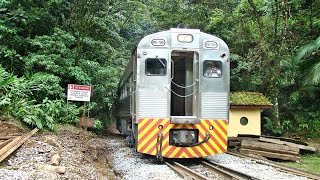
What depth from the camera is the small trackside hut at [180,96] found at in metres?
9.47

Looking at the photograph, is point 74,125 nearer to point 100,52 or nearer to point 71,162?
point 100,52

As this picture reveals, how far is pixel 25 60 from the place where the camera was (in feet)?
48.1

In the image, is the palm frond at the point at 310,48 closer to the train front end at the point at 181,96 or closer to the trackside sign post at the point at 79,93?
the train front end at the point at 181,96

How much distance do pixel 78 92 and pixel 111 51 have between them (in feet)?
15.0

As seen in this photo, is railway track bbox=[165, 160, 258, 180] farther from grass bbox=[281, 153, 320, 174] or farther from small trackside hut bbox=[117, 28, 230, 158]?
grass bbox=[281, 153, 320, 174]

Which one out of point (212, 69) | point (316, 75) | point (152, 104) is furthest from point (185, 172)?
point (316, 75)

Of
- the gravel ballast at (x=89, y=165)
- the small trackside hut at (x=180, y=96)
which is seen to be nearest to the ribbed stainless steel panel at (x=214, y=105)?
the small trackside hut at (x=180, y=96)

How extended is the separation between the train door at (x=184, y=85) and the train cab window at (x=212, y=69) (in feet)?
0.74

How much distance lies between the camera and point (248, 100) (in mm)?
15289

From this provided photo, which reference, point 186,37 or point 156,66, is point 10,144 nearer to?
point 156,66

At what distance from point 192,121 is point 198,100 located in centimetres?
60

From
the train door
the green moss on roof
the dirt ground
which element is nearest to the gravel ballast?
the dirt ground

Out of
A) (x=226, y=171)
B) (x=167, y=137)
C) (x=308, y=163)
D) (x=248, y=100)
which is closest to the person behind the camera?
(x=226, y=171)

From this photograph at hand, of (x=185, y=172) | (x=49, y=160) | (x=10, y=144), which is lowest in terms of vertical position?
(x=185, y=172)
